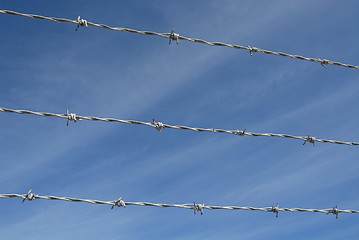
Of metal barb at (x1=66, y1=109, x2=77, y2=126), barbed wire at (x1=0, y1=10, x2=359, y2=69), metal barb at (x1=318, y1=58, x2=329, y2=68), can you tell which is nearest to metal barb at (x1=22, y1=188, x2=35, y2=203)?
metal barb at (x1=66, y1=109, x2=77, y2=126)

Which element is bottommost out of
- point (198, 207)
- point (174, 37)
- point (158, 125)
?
point (198, 207)

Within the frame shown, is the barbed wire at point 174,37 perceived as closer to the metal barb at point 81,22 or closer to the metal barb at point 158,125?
the metal barb at point 81,22

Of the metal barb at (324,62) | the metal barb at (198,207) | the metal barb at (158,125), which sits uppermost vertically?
Answer: the metal barb at (324,62)

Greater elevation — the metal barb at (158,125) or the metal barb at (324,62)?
the metal barb at (324,62)

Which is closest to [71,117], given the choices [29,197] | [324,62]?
[29,197]

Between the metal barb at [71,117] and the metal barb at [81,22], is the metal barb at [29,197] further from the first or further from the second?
the metal barb at [81,22]

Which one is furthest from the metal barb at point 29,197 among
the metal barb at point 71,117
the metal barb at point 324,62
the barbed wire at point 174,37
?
the metal barb at point 324,62

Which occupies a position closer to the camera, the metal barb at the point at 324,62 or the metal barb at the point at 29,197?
the metal barb at the point at 29,197

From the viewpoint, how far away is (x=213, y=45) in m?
4.63

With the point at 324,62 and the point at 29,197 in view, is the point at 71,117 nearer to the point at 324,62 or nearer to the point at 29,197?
the point at 29,197

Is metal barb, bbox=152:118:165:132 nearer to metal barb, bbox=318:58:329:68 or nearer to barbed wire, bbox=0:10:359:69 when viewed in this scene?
barbed wire, bbox=0:10:359:69

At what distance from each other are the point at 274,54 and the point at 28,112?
2.73 m

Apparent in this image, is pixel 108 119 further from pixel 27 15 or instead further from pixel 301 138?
pixel 301 138

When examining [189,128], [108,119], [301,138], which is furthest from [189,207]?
[301,138]
